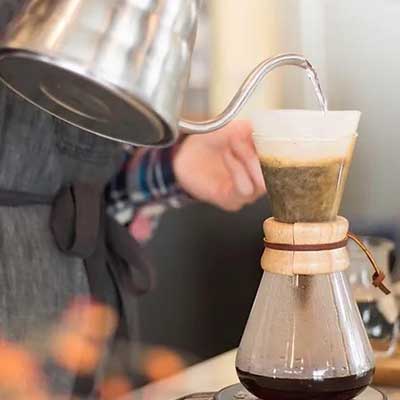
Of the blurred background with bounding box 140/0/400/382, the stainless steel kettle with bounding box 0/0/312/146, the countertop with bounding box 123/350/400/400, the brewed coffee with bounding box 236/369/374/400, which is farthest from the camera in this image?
the blurred background with bounding box 140/0/400/382

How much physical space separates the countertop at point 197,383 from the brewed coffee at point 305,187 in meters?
0.21

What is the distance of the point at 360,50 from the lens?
174 centimetres

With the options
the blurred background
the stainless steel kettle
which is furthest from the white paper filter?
the blurred background

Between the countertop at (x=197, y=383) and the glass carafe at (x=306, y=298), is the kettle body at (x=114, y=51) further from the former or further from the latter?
the countertop at (x=197, y=383)

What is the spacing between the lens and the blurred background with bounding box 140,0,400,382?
1.64 m

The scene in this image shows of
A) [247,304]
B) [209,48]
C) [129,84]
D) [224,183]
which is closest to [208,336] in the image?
[247,304]

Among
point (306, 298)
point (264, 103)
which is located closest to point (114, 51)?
point (306, 298)

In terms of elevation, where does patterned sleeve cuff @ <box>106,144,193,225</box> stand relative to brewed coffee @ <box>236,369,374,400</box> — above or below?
A: above

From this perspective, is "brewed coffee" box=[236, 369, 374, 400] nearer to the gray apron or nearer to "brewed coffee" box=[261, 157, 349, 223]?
"brewed coffee" box=[261, 157, 349, 223]

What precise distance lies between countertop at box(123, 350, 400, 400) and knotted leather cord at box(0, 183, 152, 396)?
87 mm

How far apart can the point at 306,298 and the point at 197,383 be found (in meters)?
0.23

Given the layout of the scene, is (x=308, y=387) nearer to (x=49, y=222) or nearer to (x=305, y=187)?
(x=305, y=187)

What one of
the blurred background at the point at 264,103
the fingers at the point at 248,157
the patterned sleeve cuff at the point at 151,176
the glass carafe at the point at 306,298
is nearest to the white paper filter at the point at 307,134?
the glass carafe at the point at 306,298

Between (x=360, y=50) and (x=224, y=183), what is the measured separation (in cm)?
94
